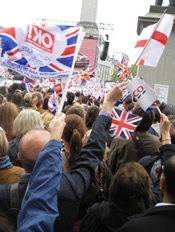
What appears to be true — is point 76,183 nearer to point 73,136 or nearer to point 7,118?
point 73,136

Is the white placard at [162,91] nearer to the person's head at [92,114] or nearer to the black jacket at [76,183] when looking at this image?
the person's head at [92,114]

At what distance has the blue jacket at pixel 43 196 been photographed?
57.2 inches

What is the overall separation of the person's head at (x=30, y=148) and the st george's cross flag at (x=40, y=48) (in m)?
1.07

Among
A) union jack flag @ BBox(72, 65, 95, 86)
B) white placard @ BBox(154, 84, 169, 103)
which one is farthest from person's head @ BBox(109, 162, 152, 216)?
union jack flag @ BBox(72, 65, 95, 86)

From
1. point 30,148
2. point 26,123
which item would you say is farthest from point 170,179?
point 26,123

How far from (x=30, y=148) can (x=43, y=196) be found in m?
0.50

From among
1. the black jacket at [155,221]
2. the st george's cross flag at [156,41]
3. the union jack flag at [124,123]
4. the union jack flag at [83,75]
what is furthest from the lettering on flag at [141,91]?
the union jack flag at [83,75]

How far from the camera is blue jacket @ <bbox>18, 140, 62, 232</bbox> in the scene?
1452 millimetres

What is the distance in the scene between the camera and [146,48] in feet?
10.9

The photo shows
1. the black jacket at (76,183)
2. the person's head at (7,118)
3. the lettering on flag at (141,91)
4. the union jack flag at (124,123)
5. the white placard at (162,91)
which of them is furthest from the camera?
the white placard at (162,91)

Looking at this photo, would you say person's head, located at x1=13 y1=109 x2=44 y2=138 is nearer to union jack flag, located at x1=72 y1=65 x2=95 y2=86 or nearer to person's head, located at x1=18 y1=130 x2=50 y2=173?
person's head, located at x1=18 y1=130 x2=50 y2=173

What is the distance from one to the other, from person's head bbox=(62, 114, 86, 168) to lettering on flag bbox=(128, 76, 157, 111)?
0.78m

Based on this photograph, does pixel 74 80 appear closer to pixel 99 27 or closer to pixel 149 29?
pixel 149 29

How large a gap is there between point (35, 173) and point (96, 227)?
72cm
